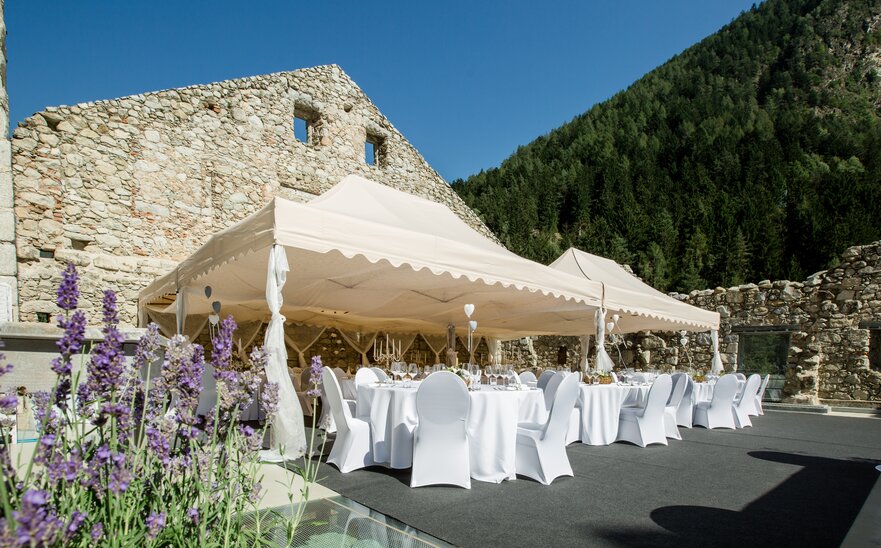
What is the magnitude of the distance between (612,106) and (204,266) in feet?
115

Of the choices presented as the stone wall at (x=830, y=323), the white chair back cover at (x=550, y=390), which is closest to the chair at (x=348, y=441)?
the white chair back cover at (x=550, y=390)

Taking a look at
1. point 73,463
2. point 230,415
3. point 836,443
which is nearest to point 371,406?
point 230,415

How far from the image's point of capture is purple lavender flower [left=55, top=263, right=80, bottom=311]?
3.59ft

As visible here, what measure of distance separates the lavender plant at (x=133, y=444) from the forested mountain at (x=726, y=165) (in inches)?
638

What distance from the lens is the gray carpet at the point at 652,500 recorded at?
268 cm

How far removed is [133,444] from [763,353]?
12.4 m

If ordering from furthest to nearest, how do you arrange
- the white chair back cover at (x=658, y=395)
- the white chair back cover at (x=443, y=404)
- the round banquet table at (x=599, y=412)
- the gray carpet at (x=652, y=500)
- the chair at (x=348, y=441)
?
the round banquet table at (x=599, y=412) → the white chair back cover at (x=658, y=395) → the chair at (x=348, y=441) → the white chair back cover at (x=443, y=404) → the gray carpet at (x=652, y=500)

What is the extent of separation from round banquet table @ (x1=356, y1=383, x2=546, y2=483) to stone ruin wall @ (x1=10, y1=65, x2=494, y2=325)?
18.4 feet

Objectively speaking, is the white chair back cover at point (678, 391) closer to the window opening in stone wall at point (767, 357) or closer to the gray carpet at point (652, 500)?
the gray carpet at point (652, 500)

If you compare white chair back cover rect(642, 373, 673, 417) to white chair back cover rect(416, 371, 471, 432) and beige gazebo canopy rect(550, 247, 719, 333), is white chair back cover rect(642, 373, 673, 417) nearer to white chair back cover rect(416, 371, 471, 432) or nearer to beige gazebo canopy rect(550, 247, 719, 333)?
beige gazebo canopy rect(550, 247, 719, 333)

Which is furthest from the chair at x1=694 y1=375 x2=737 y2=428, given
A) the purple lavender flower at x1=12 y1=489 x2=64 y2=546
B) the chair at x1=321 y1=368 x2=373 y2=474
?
the purple lavender flower at x1=12 y1=489 x2=64 y2=546

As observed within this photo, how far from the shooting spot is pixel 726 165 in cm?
2198

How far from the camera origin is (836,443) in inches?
229

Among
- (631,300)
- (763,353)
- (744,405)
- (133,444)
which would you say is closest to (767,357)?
(763,353)
